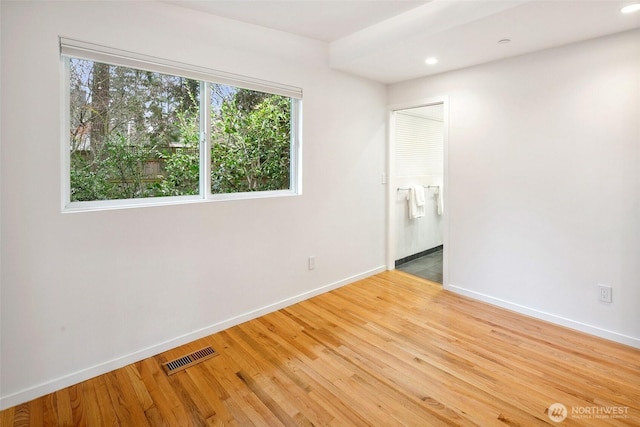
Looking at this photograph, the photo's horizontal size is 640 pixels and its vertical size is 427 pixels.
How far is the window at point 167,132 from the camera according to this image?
210cm

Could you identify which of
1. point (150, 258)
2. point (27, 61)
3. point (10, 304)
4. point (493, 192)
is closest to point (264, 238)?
point (150, 258)

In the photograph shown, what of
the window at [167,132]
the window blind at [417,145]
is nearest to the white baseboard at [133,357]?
the window at [167,132]

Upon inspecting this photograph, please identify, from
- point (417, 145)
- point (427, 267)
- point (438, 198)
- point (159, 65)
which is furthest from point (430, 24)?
point (438, 198)

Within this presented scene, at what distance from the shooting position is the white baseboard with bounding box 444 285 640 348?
249cm

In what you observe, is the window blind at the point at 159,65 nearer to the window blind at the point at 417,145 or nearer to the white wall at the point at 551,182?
the white wall at the point at 551,182

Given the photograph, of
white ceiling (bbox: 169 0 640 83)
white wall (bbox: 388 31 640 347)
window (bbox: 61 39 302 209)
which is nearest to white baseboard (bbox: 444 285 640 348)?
white wall (bbox: 388 31 640 347)

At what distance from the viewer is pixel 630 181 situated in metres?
2.41

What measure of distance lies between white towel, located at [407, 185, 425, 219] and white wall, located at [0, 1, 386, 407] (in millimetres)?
1344

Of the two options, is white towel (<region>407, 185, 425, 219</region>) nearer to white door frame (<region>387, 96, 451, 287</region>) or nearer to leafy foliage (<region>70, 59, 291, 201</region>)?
white door frame (<region>387, 96, 451, 287</region>)

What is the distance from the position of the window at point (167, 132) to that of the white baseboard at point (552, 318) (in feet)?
6.69

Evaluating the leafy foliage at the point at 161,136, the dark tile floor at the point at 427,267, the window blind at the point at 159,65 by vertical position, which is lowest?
the dark tile floor at the point at 427,267

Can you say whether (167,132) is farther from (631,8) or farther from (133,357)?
(631,8)

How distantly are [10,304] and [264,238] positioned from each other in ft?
5.45

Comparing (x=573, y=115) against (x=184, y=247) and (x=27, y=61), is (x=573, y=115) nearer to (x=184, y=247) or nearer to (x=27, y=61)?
(x=184, y=247)
